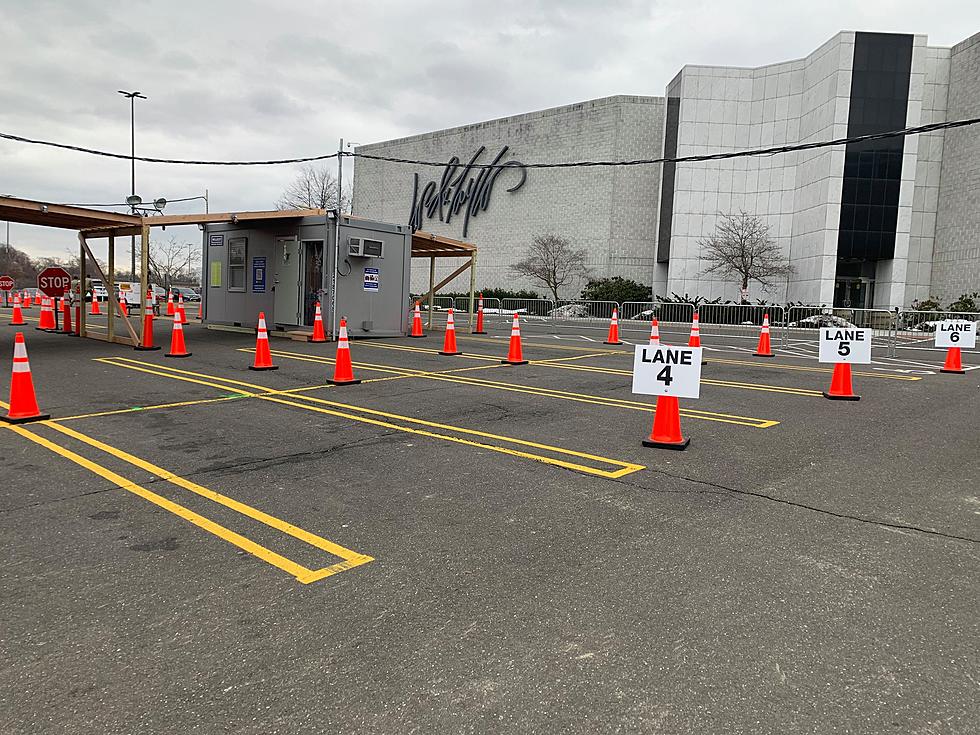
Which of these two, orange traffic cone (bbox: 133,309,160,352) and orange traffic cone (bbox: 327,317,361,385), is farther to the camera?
orange traffic cone (bbox: 133,309,160,352)

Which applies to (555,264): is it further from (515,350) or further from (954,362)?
(515,350)

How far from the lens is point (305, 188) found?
206 feet

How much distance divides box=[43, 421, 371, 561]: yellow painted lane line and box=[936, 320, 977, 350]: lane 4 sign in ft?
45.0

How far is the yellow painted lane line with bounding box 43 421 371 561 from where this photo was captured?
411 cm

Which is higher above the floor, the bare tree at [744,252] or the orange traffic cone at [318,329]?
the bare tree at [744,252]

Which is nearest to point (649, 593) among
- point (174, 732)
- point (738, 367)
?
point (174, 732)

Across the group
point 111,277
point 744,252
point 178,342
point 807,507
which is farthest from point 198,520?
point 744,252

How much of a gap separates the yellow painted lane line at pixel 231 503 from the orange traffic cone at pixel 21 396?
2.92 feet

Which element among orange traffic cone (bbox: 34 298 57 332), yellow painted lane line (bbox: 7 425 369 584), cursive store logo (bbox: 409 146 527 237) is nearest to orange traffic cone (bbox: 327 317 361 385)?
yellow painted lane line (bbox: 7 425 369 584)

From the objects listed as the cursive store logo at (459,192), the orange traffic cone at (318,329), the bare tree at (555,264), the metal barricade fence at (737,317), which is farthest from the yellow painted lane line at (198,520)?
the cursive store logo at (459,192)

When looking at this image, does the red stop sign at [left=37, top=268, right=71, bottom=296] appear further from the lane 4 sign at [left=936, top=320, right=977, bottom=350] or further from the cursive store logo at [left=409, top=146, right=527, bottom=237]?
the cursive store logo at [left=409, top=146, right=527, bottom=237]

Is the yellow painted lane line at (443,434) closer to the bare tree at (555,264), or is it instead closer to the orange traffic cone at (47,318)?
the orange traffic cone at (47,318)

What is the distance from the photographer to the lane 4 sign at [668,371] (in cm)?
663

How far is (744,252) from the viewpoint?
4153 cm
